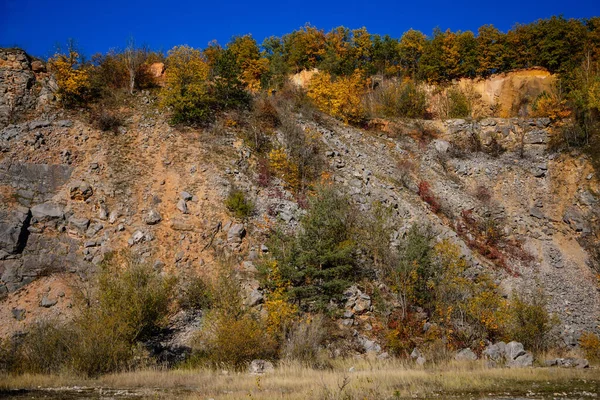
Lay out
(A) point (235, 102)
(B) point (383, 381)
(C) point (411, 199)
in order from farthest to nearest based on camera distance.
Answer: (A) point (235, 102) < (C) point (411, 199) < (B) point (383, 381)

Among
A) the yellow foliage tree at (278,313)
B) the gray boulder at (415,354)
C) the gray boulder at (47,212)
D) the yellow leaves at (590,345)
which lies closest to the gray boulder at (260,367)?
the yellow foliage tree at (278,313)

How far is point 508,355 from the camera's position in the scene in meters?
18.5

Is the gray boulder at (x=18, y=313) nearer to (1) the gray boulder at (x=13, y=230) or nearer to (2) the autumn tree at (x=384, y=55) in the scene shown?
(1) the gray boulder at (x=13, y=230)

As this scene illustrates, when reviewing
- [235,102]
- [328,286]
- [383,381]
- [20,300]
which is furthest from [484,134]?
[20,300]

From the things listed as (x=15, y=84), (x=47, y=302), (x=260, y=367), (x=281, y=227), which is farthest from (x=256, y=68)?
(x=260, y=367)

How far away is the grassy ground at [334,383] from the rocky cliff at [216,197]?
528 centimetres

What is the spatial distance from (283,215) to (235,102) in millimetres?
13654

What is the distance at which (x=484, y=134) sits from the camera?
39.5 meters

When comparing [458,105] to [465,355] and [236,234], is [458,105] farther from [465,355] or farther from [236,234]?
[465,355]

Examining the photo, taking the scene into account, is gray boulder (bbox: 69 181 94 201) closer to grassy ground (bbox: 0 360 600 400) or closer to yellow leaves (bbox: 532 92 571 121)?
grassy ground (bbox: 0 360 600 400)

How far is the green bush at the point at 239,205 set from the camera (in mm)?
24984

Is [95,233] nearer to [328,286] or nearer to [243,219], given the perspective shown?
[243,219]

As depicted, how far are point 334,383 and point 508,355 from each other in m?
9.65

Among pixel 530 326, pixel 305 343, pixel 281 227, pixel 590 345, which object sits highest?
pixel 281 227
